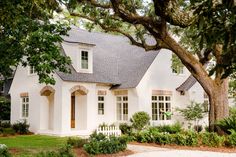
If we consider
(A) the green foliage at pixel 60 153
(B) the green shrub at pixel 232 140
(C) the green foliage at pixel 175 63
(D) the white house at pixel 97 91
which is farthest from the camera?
(C) the green foliage at pixel 175 63

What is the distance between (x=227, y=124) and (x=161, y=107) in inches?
407

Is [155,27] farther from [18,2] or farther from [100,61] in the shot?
[100,61]

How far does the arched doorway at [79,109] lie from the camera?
2527cm

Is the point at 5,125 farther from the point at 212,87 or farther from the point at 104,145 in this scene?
the point at 212,87

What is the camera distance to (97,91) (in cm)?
2639

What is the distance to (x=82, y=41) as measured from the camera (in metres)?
26.9

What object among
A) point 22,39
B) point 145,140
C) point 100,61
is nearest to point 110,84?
point 100,61

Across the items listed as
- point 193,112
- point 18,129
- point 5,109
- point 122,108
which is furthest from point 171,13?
point 5,109

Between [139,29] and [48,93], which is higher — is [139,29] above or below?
above

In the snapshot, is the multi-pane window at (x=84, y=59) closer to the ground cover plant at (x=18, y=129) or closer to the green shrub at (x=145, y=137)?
the ground cover plant at (x=18, y=129)

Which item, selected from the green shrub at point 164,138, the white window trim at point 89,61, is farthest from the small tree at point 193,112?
the green shrub at point 164,138

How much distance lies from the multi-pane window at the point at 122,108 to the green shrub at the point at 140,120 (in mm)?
1765

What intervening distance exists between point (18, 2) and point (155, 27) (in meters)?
6.90

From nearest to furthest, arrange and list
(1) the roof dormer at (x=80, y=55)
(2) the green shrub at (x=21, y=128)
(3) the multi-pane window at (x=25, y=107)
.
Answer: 1. (1) the roof dormer at (x=80, y=55)
2. (2) the green shrub at (x=21, y=128)
3. (3) the multi-pane window at (x=25, y=107)
